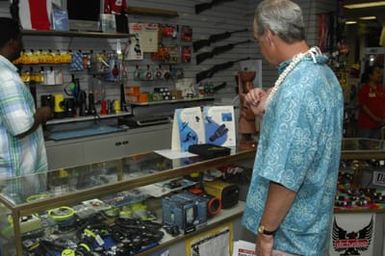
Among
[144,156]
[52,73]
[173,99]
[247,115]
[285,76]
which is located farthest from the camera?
[173,99]

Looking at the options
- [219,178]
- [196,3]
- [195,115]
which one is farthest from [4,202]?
[196,3]

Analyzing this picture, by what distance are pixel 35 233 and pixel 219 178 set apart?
113cm

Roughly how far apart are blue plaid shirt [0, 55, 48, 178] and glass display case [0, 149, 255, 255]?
49cm

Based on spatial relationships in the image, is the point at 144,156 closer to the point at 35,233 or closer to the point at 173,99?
the point at 35,233

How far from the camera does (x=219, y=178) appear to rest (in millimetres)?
2461

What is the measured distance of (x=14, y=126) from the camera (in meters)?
2.23

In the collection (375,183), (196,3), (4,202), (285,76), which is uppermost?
(196,3)

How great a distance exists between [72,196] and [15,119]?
0.89 m

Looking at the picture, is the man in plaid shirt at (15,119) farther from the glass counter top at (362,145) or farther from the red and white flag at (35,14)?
the glass counter top at (362,145)

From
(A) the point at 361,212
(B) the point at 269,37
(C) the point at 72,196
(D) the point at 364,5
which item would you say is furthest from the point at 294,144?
(D) the point at 364,5

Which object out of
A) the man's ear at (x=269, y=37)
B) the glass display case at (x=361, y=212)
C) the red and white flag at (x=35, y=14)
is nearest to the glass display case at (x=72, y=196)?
the man's ear at (x=269, y=37)

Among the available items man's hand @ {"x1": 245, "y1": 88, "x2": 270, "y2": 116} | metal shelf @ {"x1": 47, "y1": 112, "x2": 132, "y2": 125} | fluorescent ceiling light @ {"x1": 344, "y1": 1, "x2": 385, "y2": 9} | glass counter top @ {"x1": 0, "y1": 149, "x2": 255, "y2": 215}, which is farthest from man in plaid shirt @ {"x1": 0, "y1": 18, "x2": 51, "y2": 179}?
fluorescent ceiling light @ {"x1": 344, "y1": 1, "x2": 385, "y2": 9}

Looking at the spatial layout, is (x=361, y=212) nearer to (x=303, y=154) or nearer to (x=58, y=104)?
(x=303, y=154)

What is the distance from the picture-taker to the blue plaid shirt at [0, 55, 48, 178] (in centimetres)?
223
